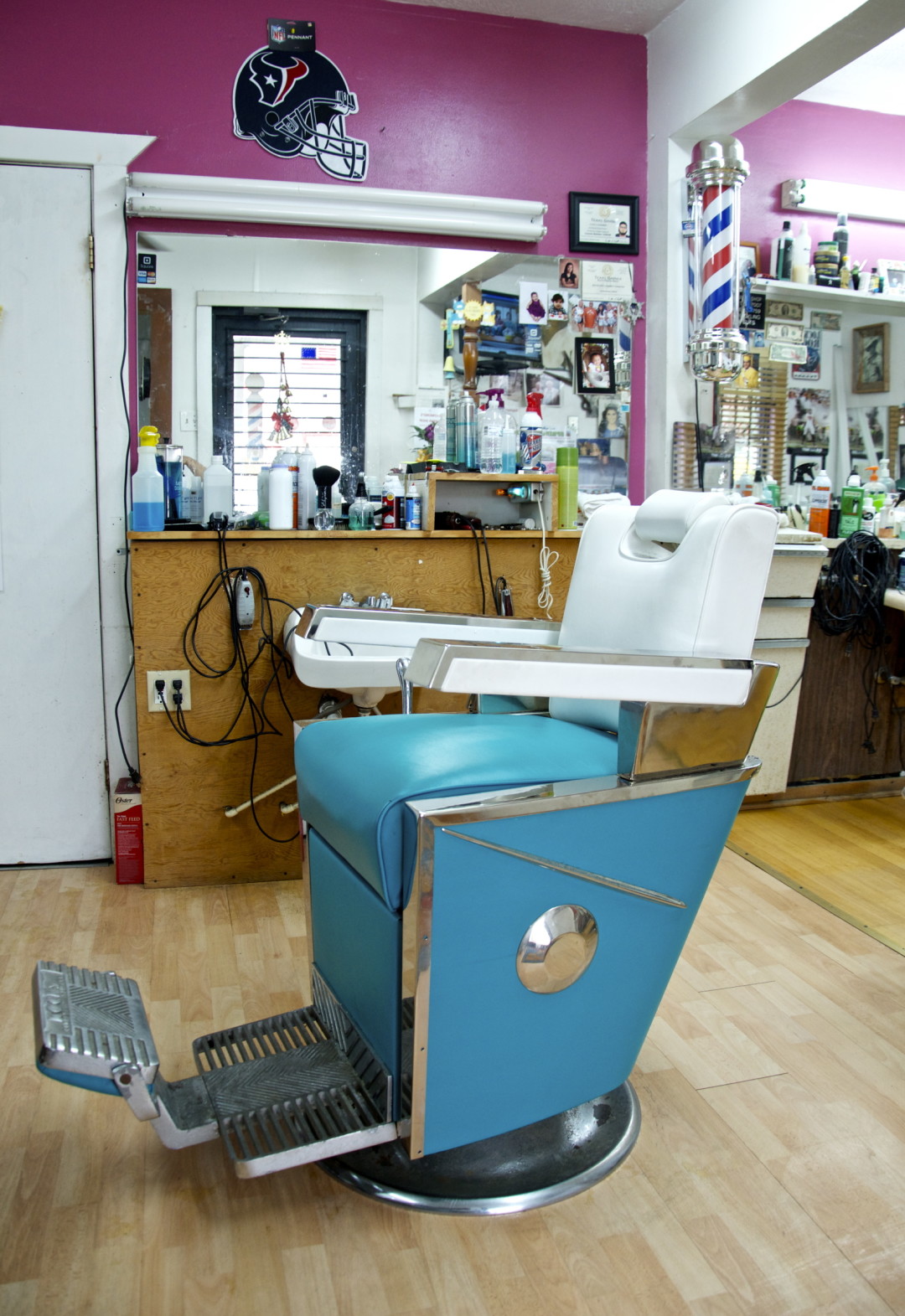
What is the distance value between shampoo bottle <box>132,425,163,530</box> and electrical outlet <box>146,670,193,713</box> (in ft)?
1.35

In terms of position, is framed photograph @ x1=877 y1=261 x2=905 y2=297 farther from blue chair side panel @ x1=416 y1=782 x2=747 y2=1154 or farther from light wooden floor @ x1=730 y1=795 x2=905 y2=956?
blue chair side panel @ x1=416 y1=782 x2=747 y2=1154

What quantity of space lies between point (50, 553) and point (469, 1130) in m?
2.16

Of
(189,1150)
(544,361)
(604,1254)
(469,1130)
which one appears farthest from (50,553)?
(604,1254)

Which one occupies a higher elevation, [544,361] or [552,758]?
[544,361]

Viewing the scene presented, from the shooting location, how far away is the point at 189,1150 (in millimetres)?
1630

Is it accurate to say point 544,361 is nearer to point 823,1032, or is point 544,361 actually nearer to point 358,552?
point 358,552

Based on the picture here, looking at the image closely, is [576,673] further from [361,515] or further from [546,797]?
[361,515]

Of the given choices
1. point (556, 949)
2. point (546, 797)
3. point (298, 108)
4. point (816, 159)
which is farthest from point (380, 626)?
point (816, 159)

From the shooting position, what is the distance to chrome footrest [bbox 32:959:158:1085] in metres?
1.33

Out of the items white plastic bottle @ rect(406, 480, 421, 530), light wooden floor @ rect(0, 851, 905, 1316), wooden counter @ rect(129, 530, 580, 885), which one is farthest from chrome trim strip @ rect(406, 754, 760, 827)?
white plastic bottle @ rect(406, 480, 421, 530)

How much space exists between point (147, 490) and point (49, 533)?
45 cm

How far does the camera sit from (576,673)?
125 cm

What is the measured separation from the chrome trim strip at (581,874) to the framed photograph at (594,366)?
7.08 feet

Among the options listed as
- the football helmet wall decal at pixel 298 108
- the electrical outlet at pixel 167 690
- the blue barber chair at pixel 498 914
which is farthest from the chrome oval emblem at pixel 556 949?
the football helmet wall decal at pixel 298 108
